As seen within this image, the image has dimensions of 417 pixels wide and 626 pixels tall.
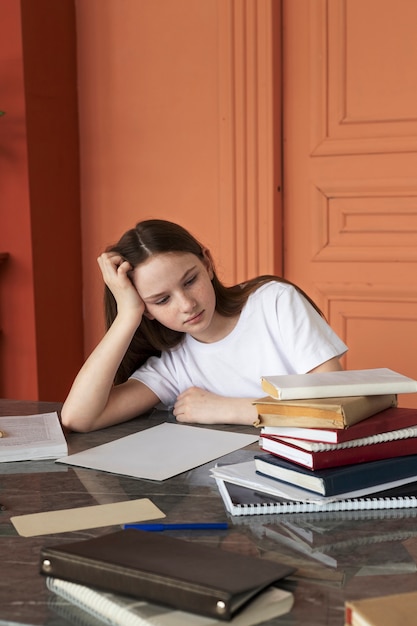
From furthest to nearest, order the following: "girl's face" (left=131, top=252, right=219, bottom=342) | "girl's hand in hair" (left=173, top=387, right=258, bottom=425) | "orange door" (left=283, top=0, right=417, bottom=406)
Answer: "orange door" (left=283, top=0, right=417, bottom=406)
"girl's face" (left=131, top=252, right=219, bottom=342)
"girl's hand in hair" (left=173, top=387, right=258, bottom=425)

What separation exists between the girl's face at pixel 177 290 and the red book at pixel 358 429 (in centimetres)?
65

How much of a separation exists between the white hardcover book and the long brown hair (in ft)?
2.36

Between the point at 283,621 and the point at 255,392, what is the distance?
118 cm

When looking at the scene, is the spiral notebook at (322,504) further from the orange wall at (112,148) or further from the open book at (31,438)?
the orange wall at (112,148)

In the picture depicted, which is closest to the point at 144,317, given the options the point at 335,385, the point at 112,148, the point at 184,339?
the point at 184,339

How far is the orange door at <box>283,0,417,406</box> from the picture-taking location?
3.15 metres

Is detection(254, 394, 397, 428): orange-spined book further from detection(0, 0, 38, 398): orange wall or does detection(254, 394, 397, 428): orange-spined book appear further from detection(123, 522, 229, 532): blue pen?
detection(0, 0, 38, 398): orange wall

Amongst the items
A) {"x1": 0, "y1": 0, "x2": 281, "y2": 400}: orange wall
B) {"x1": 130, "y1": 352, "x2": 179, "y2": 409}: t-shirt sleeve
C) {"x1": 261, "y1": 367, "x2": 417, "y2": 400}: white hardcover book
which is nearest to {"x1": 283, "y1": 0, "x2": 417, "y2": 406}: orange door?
{"x1": 0, "y1": 0, "x2": 281, "y2": 400}: orange wall

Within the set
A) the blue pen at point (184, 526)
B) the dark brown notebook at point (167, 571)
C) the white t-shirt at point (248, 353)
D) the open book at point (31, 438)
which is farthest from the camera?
the white t-shirt at point (248, 353)

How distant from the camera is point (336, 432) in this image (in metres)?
1.25

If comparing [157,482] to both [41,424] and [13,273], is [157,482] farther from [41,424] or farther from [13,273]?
[13,273]

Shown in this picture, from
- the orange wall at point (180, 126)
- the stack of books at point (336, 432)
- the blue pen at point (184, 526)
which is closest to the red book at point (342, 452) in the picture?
the stack of books at point (336, 432)

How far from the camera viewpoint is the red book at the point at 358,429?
1260 millimetres

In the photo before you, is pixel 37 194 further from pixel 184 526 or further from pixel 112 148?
pixel 184 526
